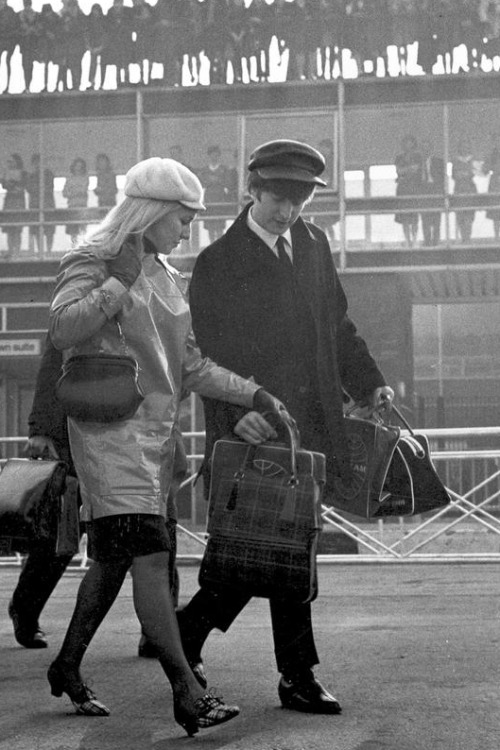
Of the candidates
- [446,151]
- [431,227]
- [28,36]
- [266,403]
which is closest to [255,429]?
[266,403]

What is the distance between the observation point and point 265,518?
4.22 meters

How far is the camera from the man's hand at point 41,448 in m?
5.64

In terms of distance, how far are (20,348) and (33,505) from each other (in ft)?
52.2

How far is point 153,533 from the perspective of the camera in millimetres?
4168

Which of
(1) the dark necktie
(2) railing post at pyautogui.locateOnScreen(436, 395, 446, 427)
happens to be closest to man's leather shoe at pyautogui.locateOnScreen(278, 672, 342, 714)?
(1) the dark necktie

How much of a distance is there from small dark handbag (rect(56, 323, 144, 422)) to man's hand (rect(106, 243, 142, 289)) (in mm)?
250

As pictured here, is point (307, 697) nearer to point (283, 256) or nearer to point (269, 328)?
point (269, 328)

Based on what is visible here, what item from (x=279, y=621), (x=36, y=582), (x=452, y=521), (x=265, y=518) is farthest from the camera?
(x=452, y=521)

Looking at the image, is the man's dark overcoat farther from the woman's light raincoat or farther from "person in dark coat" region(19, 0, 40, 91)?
"person in dark coat" region(19, 0, 40, 91)

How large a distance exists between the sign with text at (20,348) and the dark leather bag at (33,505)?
51.5 feet

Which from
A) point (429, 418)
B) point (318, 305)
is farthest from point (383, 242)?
point (318, 305)

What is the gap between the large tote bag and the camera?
4.16m

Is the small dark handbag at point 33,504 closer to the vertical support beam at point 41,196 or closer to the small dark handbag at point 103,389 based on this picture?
the small dark handbag at point 103,389

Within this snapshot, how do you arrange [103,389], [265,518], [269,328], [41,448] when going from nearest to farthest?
[103,389]
[265,518]
[269,328]
[41,448]
